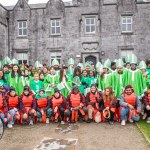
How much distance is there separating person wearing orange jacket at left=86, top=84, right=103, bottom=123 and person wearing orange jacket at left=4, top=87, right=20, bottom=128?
7.79 ft

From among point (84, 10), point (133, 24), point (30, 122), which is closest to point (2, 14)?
point (84, 10)

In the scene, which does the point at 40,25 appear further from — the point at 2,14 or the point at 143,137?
the point at 143,137

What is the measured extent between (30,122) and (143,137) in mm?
3714

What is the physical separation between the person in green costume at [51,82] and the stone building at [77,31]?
12.9m

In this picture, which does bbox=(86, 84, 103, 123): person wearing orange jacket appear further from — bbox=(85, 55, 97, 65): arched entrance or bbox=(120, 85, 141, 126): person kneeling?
bbox=(85, 55, 97, 65): arched entrance

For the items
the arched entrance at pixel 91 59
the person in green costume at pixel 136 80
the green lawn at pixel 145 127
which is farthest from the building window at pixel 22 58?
the green lawn at pixel 145 127

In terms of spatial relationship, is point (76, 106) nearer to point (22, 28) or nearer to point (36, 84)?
point (36, 84)

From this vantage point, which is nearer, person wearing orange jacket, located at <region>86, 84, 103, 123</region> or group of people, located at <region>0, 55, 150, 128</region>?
group of people, located at <region>0, 55, 150, 128</region>

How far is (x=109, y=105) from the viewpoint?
891 cm

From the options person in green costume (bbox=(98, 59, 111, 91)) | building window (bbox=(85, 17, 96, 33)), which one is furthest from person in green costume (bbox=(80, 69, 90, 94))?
building window (bbox=(85, 17, 96, 33))

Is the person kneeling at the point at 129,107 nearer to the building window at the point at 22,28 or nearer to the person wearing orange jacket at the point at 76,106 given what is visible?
the person wearing orange jacket at the point at 76,106

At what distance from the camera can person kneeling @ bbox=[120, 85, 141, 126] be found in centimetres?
863

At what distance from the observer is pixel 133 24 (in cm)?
2292

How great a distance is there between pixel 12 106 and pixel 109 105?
10.5 feet
